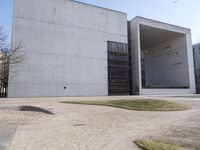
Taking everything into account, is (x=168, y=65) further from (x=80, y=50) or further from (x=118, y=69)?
(x=80, y=50)

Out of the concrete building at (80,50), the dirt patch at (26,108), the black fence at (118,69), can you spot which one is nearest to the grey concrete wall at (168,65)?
the concrete building at (80,50)

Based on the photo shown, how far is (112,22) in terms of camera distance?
36594mm

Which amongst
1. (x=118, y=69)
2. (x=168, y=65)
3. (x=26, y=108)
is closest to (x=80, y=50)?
(x=118, y=69)

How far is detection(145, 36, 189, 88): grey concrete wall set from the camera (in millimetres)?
43656

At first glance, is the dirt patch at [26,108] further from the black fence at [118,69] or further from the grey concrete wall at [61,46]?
the black fence at [118,69]

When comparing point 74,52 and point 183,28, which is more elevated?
point 183,28

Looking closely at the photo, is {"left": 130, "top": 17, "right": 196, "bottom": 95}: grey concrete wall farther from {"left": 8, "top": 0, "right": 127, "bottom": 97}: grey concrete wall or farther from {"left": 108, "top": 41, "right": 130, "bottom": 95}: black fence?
{"left": 8, "top": 0, "right": 127, "bottom": 97}: grey concrete wall

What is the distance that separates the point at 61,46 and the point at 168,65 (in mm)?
29512

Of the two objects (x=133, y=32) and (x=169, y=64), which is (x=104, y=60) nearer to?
(x=133, y=32)

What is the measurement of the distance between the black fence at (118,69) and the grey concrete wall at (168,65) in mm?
15386

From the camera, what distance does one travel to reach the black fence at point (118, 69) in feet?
115

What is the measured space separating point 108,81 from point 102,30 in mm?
→ 9988

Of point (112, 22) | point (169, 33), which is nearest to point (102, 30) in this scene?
point (112, 22)

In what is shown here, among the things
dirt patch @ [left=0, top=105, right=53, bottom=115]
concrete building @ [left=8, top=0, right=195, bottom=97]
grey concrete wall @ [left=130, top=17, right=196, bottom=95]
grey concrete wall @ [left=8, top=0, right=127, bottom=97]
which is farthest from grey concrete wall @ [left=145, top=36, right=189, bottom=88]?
dirt patch @ [left=0, top=105, right=53, bottom=115]
